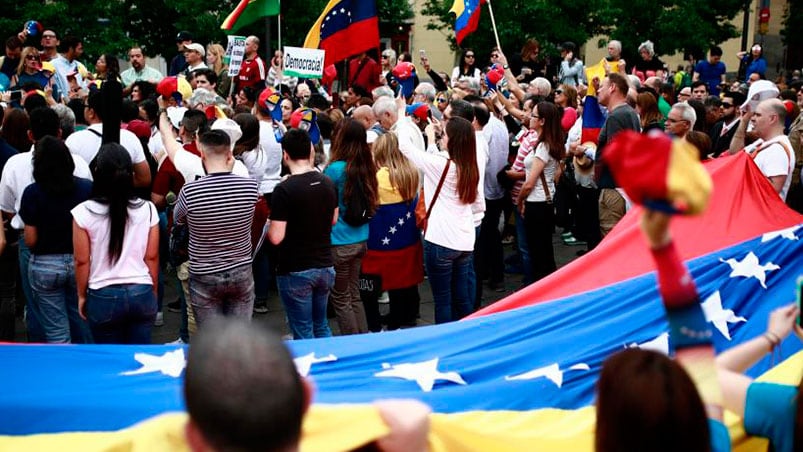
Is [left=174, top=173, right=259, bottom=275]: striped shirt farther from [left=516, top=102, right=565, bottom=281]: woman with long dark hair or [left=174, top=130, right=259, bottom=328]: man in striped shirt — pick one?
[left=516, top=102, right=565, bottom=281]: woman with long dark hair

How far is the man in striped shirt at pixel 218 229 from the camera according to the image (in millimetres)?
6094

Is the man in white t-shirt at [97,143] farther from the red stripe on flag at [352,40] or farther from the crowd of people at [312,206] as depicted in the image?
the red stripe on flag at [352,40]

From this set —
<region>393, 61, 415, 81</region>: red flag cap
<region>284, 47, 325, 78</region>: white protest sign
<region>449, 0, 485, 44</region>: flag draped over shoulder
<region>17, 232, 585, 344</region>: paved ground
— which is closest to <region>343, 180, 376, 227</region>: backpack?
<region>17, 232, 585, 344</region>: paved ground

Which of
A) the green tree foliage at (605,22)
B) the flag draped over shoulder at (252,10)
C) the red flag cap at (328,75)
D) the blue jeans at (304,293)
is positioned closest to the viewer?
the blue jeans at (304,293)

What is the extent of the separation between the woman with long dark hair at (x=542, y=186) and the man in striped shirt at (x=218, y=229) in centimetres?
360

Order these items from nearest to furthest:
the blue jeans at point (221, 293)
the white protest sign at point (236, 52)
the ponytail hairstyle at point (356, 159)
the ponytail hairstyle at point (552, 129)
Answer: the blue jeans at point (221, 293), the ponytail hairstyle at point (356, 159), the ponytail hairstyle at point (552, 129), the white protest sign at point (236, 52)

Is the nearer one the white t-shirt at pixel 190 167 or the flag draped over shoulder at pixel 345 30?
the white t-shirt at pixel 190 167

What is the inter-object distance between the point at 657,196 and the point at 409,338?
3208 millimetres

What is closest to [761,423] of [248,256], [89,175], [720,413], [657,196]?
[720,413]

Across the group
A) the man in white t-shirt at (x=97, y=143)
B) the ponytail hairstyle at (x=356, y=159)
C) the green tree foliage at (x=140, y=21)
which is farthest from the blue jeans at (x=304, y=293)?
the green tree foliage at (x=140, y=21)

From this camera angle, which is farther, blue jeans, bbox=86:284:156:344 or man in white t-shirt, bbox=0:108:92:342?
man in white t-shirt, bbox=0:108:92:342

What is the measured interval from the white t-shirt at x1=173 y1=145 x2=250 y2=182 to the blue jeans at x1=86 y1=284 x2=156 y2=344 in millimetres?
1208

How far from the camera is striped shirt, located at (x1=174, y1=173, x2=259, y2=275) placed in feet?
20.0

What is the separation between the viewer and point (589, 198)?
33.4 ft
